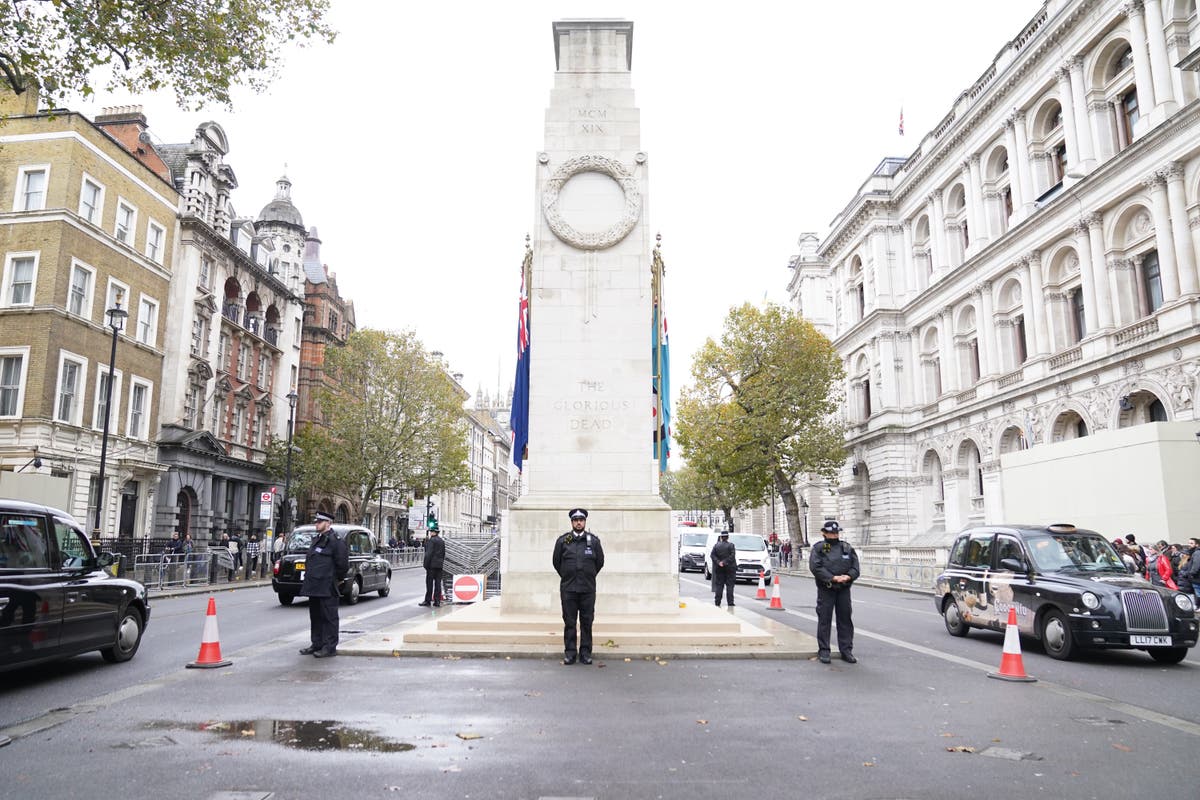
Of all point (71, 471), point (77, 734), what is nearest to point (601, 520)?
point (77, 734)

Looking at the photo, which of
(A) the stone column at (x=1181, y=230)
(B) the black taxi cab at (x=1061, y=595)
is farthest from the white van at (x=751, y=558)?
(A) the stone column at (x=1181, y=230)

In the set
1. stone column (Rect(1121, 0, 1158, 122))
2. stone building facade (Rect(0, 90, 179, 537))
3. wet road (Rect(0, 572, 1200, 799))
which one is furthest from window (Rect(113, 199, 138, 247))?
stone column (Rect(1121, 0, 1158, 122))

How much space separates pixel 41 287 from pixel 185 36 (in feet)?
72.4

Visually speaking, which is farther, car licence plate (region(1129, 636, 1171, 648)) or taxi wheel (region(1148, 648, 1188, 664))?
taxi wheel (region(1148, 648, 1188, 664))

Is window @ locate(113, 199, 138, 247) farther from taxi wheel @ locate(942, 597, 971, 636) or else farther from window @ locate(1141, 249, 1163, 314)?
window @ locate(1141, 249, 1163, 314)

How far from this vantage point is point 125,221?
34500mm

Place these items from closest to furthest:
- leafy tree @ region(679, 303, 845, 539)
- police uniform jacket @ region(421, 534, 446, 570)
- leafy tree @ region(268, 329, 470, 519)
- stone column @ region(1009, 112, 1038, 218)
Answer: police uniform jacket @ region(421, 534, 446, 570)
stone column @ region(1009, 112, 1038, 218)
leafy tree @ region(268, 329, 470, 519)
leafy tree @ region(679, 303, 845, 539)

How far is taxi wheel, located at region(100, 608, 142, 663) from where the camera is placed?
10180 mm

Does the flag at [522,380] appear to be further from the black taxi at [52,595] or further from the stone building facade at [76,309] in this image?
the stone building facade at [76,309]

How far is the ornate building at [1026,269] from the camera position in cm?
2833

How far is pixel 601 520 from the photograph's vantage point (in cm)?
1224

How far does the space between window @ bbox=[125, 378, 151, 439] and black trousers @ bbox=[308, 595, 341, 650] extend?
28.8 meters

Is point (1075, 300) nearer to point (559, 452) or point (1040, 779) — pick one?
point (559, 452)

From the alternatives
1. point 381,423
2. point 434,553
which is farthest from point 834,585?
point 381,423
